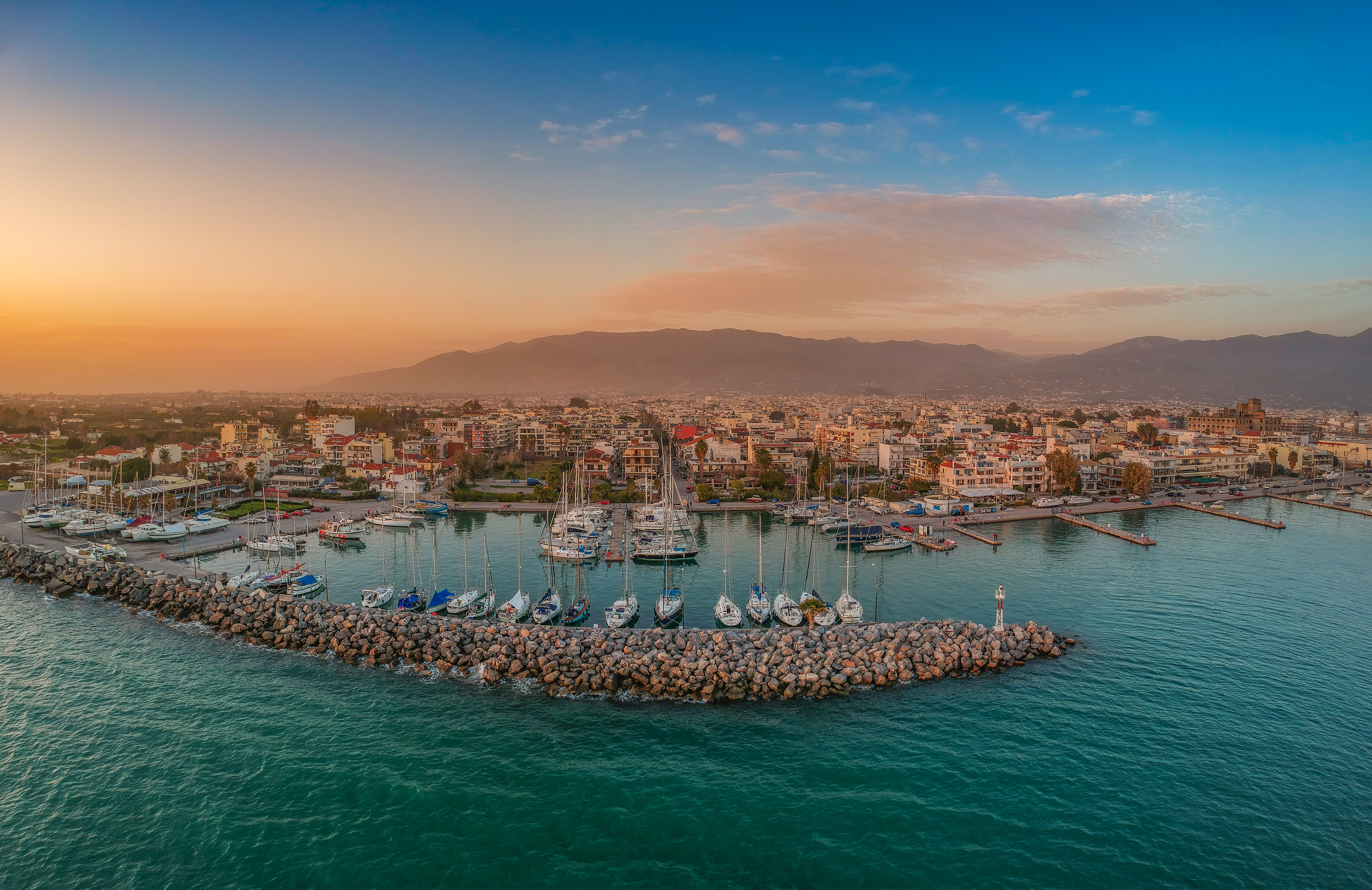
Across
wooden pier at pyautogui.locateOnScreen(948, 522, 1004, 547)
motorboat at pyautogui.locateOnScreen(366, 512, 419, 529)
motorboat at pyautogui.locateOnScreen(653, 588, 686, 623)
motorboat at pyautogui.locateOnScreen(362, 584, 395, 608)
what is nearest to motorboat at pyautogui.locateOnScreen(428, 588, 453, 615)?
motorboat at pyautogui.locateOnScreen(362, 584, 395, 608)

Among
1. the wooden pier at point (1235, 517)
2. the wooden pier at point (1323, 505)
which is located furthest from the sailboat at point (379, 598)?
the wooden pier at point (1323, 505)

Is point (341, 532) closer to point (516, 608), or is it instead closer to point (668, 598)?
point (516, 608)

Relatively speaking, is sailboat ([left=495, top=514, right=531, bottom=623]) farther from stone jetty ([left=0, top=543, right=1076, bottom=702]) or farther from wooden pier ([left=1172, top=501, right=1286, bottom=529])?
wooden pier ([left=1172, top=501, right=1286, bottom=529])

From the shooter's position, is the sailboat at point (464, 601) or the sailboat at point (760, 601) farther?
the sailboat at point (464, 601)

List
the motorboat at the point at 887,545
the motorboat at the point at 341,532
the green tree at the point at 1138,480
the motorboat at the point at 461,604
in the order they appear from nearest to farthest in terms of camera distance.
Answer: the motorboat at the point at 461,604
the motorboat at the point at 887,545
the motorboat at the point at 341,532
the green tree at the point at 1138,480

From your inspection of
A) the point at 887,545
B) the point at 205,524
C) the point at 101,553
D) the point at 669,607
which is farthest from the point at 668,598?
the point at 205,524

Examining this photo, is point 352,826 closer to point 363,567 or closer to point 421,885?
point 421,885

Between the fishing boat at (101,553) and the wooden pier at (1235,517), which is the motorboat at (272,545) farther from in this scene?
the wooden pier at (1235,517)

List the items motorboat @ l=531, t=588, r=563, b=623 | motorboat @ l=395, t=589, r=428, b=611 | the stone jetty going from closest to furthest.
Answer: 1. the stone jetty
2. motorboat @ l=531, t=588, r=563, b=623
3. motorboat @ l=395, t=589, r=428, b=611
